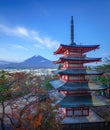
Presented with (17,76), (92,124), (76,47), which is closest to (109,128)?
(92,124)

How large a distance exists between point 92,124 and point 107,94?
18667 millimetres

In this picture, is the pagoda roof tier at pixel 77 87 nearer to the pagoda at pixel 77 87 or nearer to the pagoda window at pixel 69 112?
the pagoda at pixel 77 87

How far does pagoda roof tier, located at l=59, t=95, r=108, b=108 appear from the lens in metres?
17.9

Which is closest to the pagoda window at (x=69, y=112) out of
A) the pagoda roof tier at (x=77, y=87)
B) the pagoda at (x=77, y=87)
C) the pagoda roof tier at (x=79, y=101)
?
the pagoda at (x=77, y=87)

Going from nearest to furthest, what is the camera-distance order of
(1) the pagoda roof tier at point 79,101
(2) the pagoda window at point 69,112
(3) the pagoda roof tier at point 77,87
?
1. (1) the pagoda roof tier at point 79,101
2. (3) the pagoda roof tier at point 77,87
3. (2) the pagoda window at point 69,112

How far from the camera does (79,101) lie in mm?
18391

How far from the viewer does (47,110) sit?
53.3 feet

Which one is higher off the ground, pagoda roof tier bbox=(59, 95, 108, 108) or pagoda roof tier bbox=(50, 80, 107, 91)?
pagoda roof tier bbox=(50, 80, 107, 91)

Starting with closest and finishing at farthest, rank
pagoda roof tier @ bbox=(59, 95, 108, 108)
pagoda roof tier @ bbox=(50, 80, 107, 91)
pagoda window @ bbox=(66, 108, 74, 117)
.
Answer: pagoda roof tier @ bbox=(59, 95, 108, 108), pagoda roof tier @ bbox=(50, 80, 107, 91), pagoda window @ bbox=(66, 108, 74, 117)

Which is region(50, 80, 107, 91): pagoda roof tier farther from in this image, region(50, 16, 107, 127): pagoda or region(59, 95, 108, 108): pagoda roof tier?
region(59, 95, 108, 108): pagoda roof tier

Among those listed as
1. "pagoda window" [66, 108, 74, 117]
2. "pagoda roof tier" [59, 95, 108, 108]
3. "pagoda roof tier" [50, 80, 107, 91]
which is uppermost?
"pagoda roof tier" [50, 80, 107, 91]

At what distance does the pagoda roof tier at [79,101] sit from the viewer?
1792 centimetres

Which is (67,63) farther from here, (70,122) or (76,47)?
(70,122)

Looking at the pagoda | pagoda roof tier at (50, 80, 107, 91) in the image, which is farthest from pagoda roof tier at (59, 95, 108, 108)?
pagoda roof tier at (50, 80, 107, 91)
